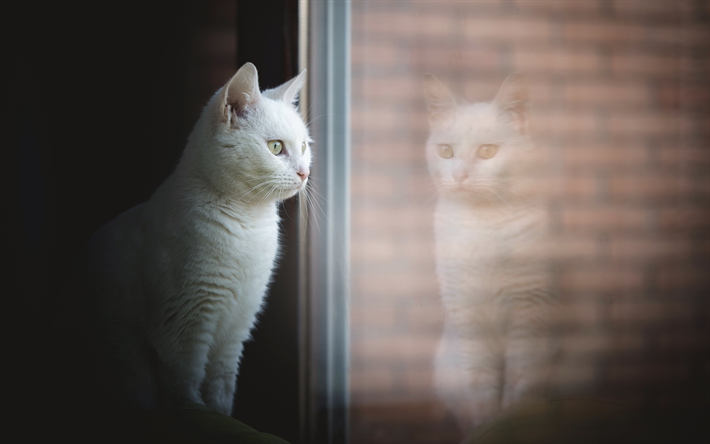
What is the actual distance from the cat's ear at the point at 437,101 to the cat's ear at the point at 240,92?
1.11ft

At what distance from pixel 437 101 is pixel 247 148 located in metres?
0.39

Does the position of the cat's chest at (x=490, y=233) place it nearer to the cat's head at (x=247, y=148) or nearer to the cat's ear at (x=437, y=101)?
the cat's ear at (x=437, y=101)

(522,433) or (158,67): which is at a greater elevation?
(158,67)

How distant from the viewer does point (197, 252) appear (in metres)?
0.76

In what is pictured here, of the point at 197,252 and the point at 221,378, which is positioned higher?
the point at 197,252

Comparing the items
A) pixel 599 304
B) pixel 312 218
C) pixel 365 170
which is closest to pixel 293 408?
pixel 312 218

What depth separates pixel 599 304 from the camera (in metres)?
0.84

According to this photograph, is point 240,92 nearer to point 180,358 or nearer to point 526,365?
point 180,358

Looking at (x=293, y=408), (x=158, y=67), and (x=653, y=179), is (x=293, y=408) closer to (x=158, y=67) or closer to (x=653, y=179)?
(x=158, y=67)

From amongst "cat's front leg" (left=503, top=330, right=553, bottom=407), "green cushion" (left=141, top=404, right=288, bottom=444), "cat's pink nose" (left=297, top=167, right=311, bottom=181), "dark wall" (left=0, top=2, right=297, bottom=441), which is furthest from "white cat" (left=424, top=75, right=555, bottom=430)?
"dark wall" (left=0, top=2, right=297, bottom=441)

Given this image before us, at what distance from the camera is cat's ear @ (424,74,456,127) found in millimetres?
838

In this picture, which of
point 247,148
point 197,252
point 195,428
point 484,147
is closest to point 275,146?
point 247,148

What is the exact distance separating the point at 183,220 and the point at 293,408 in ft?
1.61

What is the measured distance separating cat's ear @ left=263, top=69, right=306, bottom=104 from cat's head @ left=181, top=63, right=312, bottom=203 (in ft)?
0.10
